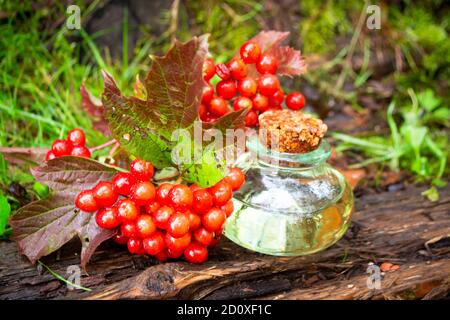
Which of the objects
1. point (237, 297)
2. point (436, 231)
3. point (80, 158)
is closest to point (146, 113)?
point (80, 158)

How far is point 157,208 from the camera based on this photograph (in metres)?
1.43

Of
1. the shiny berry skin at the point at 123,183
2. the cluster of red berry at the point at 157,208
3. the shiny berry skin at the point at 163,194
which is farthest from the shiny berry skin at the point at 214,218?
the shiny berry skin at the point at 123,183

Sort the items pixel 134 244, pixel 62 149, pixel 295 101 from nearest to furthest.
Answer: pixel 134 244 → pixel 62 149 → pixel 295 101

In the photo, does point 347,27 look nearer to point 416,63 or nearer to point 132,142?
point 416,63

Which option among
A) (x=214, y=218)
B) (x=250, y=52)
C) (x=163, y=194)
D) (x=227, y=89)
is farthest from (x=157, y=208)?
(x=250, y=52)

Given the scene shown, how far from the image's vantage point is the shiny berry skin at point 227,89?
1589mm

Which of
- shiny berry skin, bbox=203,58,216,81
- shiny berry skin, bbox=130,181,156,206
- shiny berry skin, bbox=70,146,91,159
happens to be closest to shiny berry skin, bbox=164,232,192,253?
shiny berry skin, bbox=130,181,156,206

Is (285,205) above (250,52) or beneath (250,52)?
beneath

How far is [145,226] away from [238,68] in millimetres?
521

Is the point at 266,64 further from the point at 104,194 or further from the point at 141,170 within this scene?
the point at 104,194

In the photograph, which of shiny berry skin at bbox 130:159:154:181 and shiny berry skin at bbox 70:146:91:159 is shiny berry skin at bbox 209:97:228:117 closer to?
shiny berry skin at bbox 130:159:154:181

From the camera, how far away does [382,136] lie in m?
2.54

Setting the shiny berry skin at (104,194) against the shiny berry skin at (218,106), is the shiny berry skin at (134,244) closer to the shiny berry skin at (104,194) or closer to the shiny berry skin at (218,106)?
the shiny berry skin at (104,194)
